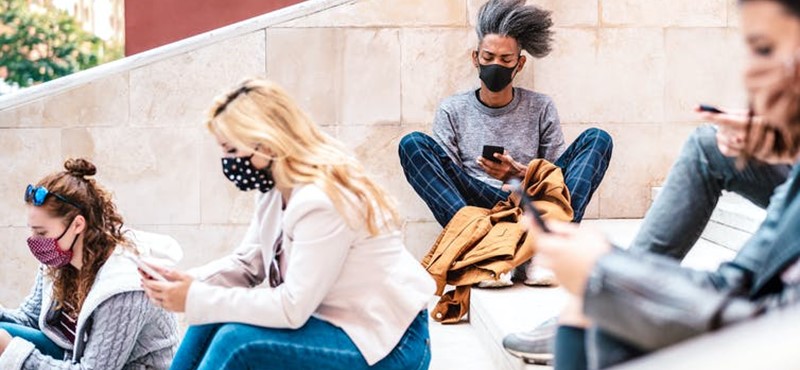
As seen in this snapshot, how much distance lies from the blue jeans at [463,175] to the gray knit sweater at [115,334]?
4.86 feet

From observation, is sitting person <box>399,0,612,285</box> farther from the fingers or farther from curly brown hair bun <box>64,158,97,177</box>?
curly brown hair bun <box>64,158,97,177</box>

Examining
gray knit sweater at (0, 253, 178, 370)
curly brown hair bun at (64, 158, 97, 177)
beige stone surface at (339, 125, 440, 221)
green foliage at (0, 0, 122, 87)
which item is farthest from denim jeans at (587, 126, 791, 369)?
green foliage at (0, 0, 122, 87)

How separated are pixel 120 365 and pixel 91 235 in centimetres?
39

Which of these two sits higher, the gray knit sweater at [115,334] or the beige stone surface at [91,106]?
the beige stone surface at [91,106]

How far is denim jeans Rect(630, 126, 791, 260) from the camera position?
225 centimetres

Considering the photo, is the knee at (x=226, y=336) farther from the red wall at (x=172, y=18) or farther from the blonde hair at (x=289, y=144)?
the red wall at (x=172, y=18)

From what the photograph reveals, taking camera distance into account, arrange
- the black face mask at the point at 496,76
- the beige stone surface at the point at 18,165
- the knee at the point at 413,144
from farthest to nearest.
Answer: the beige stone surface at the point at 18,165
the black face mask at the point at 496,76
the knee at the point at 413,144

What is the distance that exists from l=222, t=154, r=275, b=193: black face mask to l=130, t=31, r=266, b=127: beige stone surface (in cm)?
253

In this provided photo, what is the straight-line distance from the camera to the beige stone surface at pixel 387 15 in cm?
508

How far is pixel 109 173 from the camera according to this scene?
5.09 m

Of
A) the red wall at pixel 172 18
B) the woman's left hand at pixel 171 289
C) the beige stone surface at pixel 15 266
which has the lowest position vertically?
the beige stone surface at pixel 15 266

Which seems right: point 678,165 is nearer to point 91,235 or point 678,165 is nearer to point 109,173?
point 91,235

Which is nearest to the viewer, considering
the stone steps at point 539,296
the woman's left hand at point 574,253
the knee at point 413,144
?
the woman's left hand at point 574,253

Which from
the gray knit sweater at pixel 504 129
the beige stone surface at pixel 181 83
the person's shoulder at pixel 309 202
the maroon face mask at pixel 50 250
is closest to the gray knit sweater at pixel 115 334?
the maroon face mask at pixel 50 250
